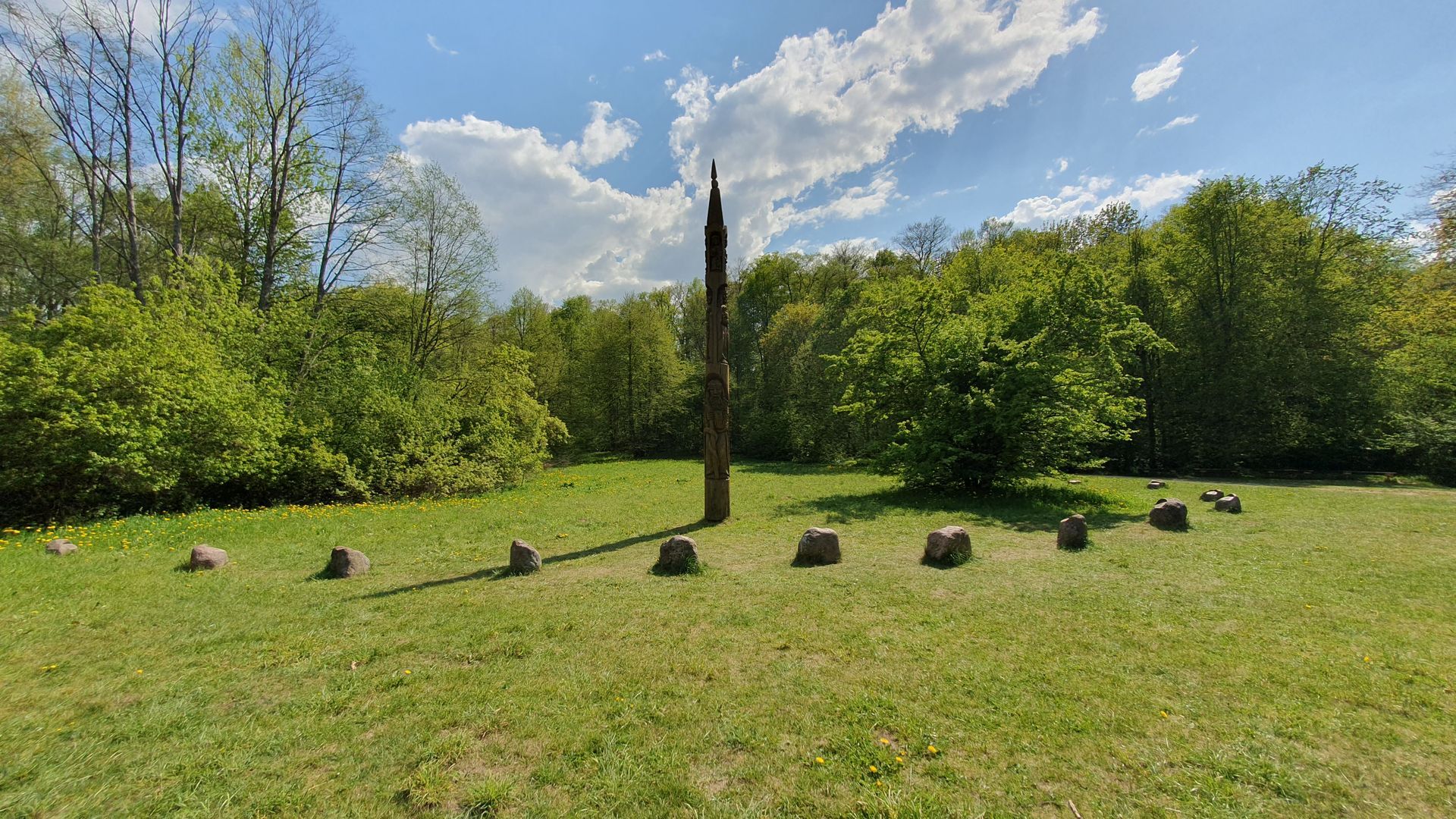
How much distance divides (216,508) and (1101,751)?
18455mm

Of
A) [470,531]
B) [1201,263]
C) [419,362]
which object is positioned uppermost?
[1201,263]

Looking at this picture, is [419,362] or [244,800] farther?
[419,362]

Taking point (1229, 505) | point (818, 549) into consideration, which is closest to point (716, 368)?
point (818, 549)

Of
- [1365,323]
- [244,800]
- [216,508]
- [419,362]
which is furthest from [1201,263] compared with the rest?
[216,508]

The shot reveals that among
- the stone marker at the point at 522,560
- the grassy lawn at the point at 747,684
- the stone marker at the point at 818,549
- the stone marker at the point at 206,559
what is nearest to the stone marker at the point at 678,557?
the grassy lawn at the point at 747,684

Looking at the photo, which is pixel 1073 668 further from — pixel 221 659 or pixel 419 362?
pixel 419 362

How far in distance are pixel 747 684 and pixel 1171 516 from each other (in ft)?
31.8

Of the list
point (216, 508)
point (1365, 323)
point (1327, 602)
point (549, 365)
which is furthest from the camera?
point (549, 365)

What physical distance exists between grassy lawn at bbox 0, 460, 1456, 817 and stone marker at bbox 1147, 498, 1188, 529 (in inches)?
51.0

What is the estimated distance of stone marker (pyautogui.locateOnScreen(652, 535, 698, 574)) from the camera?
729 cm

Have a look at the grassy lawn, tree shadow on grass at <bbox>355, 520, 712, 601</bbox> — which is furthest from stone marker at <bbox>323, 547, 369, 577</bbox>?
tree shadow on grass at <bbox>355, 520, 712, 601</bbox>

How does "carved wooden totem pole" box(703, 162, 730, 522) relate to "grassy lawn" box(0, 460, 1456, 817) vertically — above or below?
above

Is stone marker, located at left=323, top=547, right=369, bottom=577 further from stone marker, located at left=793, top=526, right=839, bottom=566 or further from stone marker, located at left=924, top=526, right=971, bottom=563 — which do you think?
stone marker, located at left=924, top=526, right=971, bottom=563

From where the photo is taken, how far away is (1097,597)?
5824 mm
